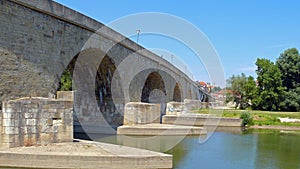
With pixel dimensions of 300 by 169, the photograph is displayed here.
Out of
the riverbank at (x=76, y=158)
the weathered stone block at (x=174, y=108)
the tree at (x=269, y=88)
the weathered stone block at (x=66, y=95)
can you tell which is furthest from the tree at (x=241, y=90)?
the riverbank at (x=76, y=158)

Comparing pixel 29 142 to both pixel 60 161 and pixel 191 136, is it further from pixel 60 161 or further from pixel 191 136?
pixel 191 136

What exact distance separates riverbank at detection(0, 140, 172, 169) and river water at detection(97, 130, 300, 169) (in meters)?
1.51

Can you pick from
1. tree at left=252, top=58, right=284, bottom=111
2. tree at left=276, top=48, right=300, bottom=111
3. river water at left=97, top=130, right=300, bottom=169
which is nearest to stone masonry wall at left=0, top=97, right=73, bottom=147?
river water at left=97, top=130, right=300, bottom=169

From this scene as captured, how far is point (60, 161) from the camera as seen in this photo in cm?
977

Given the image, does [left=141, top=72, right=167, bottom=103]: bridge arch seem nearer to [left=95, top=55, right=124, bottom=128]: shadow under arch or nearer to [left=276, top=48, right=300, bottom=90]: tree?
[left=95, top=55, right=124, bottom=128]: shadow under arch

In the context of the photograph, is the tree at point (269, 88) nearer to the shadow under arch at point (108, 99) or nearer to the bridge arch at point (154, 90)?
the bridge arch at point (154, 90)

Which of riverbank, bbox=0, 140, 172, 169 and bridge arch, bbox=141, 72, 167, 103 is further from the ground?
bridge arch, bbox=141, 72, 167, 103

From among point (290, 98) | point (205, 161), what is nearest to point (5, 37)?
point (205, 161)

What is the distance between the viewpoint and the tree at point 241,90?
43500mm

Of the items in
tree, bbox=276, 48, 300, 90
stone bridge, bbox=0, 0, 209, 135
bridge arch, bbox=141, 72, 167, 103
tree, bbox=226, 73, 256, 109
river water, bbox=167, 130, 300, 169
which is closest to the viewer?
stone bridge, bbox=0, 0, 209, 135

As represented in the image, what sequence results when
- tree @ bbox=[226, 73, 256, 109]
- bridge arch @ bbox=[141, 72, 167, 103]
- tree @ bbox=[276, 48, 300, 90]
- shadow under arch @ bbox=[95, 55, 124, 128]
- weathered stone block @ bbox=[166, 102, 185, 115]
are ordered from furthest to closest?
tree @ bbox=[226, 73, 256, 109] → tree @ bbox=[276, 48, 300, 90] → bridge arch @ bbox=[141, 72, 167, 103] → weathered stone block @ bbox=[166, 102, 185, 115] → shadow under arch @ bbox=[95, 55, 124, 128]

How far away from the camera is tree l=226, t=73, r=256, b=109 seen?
43.5 m

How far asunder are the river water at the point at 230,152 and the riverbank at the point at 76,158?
151 cm

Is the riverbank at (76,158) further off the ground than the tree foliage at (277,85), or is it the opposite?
the tree foliage at (277,85)
